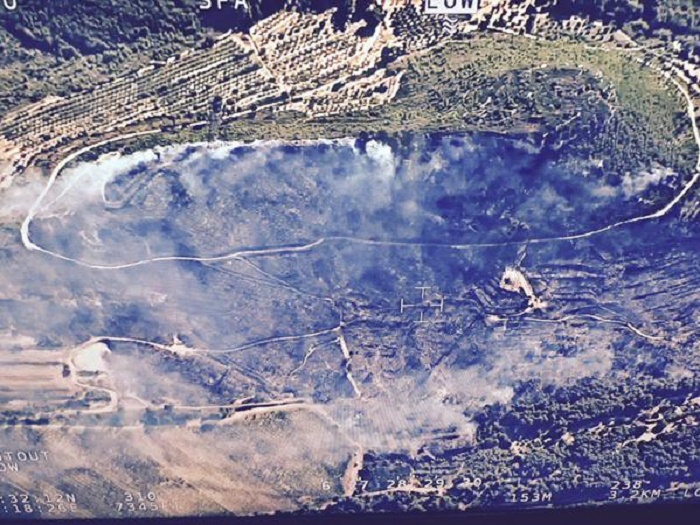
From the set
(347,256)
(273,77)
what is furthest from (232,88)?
(347,256)

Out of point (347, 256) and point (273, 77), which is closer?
point (273, 77)

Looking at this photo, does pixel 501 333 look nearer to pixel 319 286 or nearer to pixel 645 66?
pixel 319 286

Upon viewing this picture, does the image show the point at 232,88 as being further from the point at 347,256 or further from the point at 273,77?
the point at 347,256

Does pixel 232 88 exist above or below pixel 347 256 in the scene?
above

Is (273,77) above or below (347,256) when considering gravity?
above

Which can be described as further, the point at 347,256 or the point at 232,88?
the point at 347,256

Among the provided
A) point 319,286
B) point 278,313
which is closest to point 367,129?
point 319,286

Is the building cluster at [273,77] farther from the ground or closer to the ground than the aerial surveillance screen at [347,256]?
farther from the ground

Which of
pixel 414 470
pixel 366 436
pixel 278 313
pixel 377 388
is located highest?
pixel 278 313
